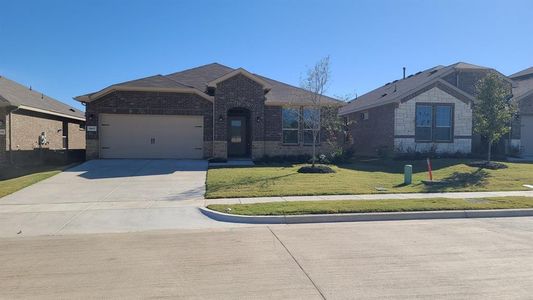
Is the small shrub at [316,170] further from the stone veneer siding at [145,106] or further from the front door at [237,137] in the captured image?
the front door at [237,137]

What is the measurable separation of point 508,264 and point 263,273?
3.59 meters

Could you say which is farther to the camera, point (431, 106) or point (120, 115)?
point (431, 106)

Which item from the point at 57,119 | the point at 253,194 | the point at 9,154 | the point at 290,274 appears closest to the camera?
the point at 290,274

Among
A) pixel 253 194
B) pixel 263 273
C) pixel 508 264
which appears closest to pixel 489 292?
pixel 508 264

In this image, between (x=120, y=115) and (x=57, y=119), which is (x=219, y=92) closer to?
(x=120, y=115)

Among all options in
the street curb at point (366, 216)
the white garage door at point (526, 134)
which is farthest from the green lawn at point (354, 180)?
the white garage door at point (526, 134)

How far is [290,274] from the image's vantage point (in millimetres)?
5516

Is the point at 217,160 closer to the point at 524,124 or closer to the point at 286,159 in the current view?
the point at 286,159

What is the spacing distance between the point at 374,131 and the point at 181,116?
12.5 m

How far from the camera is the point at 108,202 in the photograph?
11.6 m

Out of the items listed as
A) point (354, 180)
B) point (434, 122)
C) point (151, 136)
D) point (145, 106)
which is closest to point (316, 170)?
point (354, 180)

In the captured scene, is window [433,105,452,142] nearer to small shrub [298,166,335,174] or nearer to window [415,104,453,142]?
window [415,104,453,142]

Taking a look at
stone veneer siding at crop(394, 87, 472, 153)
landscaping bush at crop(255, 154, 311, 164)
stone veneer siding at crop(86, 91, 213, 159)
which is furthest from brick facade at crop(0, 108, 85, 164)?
stone veneer siding at crop(394, 87, 472, 153)

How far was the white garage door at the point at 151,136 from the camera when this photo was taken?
21.6 metres
